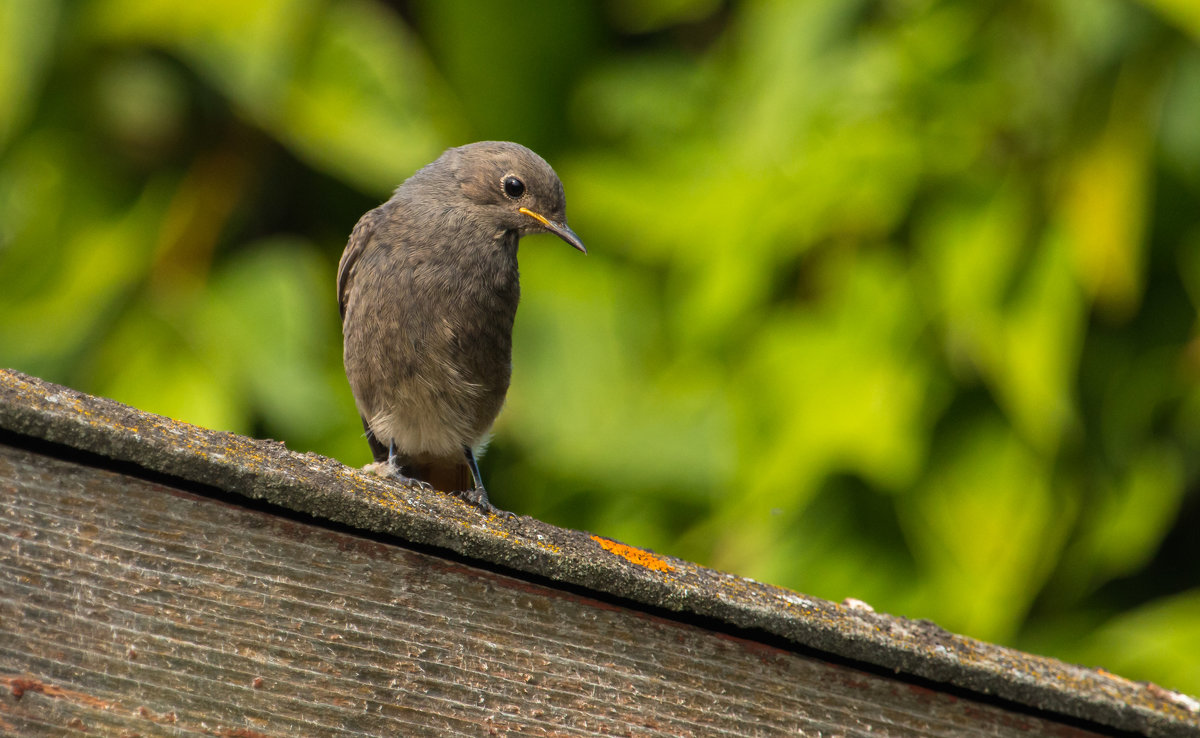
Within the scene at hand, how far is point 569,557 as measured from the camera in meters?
1.86

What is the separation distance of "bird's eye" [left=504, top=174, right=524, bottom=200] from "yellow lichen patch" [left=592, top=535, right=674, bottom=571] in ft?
6.02

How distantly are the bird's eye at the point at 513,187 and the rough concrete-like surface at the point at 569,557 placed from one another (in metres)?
1.82

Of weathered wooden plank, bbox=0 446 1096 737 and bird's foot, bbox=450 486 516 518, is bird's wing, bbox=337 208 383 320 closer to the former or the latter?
bird's foot, bbox=450 486 516 518

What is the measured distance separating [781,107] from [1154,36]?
3.99 feet

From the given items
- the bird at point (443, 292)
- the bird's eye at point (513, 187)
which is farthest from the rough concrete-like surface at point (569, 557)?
the bird's eye at point (513, 187)

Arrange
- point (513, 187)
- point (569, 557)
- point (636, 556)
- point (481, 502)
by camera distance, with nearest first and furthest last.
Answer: point (569, 557) < point (636, 556) < point (481, 502) < point (513, 187)

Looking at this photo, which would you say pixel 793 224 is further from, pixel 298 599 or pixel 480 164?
pixel 298 599

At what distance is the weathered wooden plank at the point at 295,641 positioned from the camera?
1.59 meters

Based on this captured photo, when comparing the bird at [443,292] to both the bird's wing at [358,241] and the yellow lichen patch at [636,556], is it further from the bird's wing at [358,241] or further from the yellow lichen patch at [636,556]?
the yellow lichen patch at [636,556]

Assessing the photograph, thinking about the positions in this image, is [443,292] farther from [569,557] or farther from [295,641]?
[295,641]

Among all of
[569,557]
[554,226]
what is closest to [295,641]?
[569,557]

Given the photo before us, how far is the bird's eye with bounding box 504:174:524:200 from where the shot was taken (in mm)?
3742

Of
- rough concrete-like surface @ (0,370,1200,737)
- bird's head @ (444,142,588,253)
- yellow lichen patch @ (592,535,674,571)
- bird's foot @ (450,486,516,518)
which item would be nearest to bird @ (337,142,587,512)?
bird's head @ (444,142,588,253)

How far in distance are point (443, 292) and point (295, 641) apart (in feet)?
6.36
